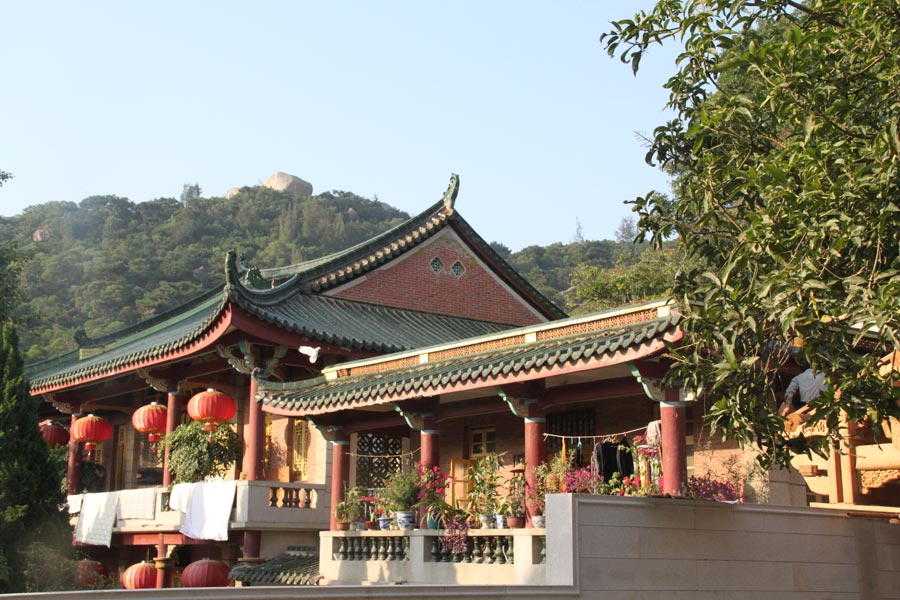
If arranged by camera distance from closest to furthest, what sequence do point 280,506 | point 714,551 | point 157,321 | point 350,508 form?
point 714,551, point 350,508, point 280,506, point 157,321

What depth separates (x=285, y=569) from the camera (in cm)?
1641

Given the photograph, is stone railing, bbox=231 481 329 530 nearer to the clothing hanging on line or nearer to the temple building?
the temple building

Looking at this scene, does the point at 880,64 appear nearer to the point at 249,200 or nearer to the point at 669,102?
the point at 669,102

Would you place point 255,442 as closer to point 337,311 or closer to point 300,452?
point 300,452

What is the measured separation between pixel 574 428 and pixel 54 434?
14.9 metres

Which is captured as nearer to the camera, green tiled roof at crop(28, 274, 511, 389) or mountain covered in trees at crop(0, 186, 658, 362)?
green tiled roof at crop(28, 274, 511, 389)

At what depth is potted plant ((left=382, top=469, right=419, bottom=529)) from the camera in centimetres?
1381

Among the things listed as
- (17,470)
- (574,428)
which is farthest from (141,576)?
(574,428)

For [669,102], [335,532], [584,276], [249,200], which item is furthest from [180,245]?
[669,102]

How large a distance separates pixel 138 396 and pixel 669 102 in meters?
16.7

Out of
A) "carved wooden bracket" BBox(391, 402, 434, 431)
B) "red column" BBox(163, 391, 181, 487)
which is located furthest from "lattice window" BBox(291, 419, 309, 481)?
"carved wooden bracket" BBox(391, 402, 434, 431)

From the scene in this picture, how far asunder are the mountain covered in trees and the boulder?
10.2 ft

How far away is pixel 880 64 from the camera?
8219mm

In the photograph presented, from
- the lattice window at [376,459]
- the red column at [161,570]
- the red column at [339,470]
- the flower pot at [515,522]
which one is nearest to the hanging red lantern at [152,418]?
the red column at [161,570]
